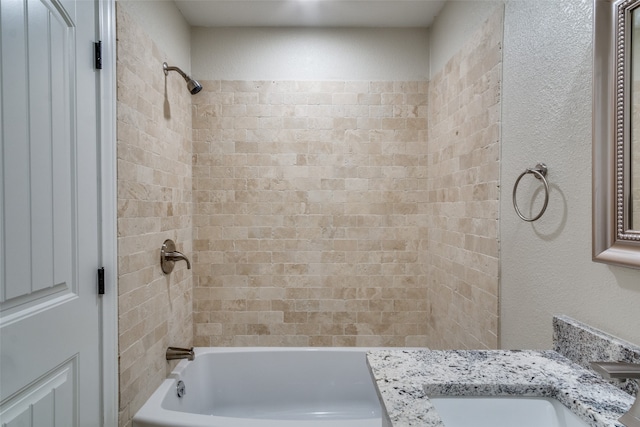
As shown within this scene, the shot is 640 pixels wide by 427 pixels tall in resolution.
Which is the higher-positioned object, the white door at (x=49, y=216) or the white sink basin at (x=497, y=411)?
the white door at (x=49, y=216)

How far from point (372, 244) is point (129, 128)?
164 centimetres

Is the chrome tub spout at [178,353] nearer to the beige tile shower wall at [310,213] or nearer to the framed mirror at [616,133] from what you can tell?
the beige tile shower wall at [310,213]

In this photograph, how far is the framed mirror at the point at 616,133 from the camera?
94 cm

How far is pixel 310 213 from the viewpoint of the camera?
262cm

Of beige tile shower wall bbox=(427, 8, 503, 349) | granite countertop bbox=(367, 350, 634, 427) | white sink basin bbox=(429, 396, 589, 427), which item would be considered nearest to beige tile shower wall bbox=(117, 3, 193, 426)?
granite countertop bbox=(367, 350, 634, 427)

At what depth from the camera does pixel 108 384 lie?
154 cm

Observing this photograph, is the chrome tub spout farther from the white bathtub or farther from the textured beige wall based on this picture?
the textured beige wall

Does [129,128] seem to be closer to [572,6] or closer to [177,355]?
[177,355]

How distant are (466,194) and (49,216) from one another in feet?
5.93

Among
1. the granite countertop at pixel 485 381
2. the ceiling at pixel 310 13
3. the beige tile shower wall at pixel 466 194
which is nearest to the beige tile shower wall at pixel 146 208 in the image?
the ceiling at pixel 310 13

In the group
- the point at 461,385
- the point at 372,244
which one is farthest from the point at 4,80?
the point at 372,244

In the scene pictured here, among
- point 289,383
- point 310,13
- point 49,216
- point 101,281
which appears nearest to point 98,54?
point 49,216

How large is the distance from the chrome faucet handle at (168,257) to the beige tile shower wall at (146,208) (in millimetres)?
39

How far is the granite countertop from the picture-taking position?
2.70 feet
